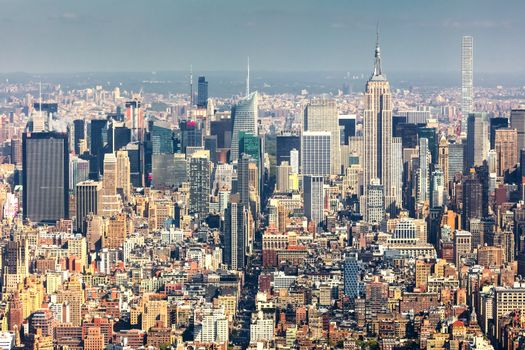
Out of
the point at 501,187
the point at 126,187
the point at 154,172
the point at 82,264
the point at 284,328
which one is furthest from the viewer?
the point at 154,172

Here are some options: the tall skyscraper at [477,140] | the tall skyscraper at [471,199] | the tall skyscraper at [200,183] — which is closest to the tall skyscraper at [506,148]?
the tall skyscraper at [477,140]

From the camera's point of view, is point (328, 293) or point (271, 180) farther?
point (271, 180)

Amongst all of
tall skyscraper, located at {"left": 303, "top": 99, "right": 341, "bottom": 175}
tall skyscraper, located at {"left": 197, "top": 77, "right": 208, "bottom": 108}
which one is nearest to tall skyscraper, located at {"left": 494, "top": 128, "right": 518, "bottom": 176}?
tall skyscraper, located at {"left": 303, "top": 99, "right": 341, "bottom": 175}

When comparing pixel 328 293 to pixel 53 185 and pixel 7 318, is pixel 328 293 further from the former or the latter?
pixel 53 185

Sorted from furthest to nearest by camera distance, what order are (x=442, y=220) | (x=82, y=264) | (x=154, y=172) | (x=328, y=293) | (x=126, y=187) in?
1. (x=154, y=172)
2. (x=126, y=187)
3. (x=442, y=220)
4. (x=82, y=264)
5. (x=328, y=293)

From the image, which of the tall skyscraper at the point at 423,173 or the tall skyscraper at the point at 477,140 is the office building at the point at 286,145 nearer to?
the tall skyscraper at the point at 423,173

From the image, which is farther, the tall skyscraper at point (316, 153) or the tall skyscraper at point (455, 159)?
the tall skyscraper at point (316, 153)

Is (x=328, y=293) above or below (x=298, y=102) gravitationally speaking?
below

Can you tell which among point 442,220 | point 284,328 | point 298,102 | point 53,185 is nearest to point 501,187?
point 442,220
